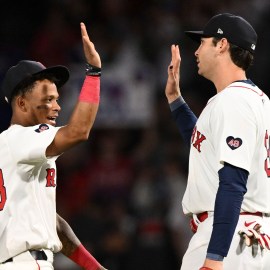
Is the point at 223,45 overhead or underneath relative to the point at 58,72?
overhead

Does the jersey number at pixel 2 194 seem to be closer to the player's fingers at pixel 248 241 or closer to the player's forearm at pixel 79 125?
the player's forearm at pixel 79 125

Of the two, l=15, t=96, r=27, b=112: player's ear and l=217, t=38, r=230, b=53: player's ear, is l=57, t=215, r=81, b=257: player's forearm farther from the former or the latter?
l=217, t=38, r=230, b=53: player's ear

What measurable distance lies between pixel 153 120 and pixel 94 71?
4.86 meters

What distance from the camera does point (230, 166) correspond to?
3.75m

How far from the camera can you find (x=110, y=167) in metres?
8.70

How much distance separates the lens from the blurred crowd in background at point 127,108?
26.7ft

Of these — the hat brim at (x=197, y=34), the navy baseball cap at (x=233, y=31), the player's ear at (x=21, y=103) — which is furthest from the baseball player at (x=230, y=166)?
the player's ear at (x=21, y=103)

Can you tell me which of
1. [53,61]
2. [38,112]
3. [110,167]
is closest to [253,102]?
[38,112]

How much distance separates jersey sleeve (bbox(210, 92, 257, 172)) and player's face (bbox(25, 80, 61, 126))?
3.16 feet

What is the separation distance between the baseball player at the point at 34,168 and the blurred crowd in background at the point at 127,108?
3751 millimetres

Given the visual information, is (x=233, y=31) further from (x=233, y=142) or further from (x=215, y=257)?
(x=215, y=257)

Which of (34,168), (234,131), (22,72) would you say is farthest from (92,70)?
(234,131)

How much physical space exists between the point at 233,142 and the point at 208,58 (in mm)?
597

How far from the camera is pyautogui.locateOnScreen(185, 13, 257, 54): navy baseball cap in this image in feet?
13.5
